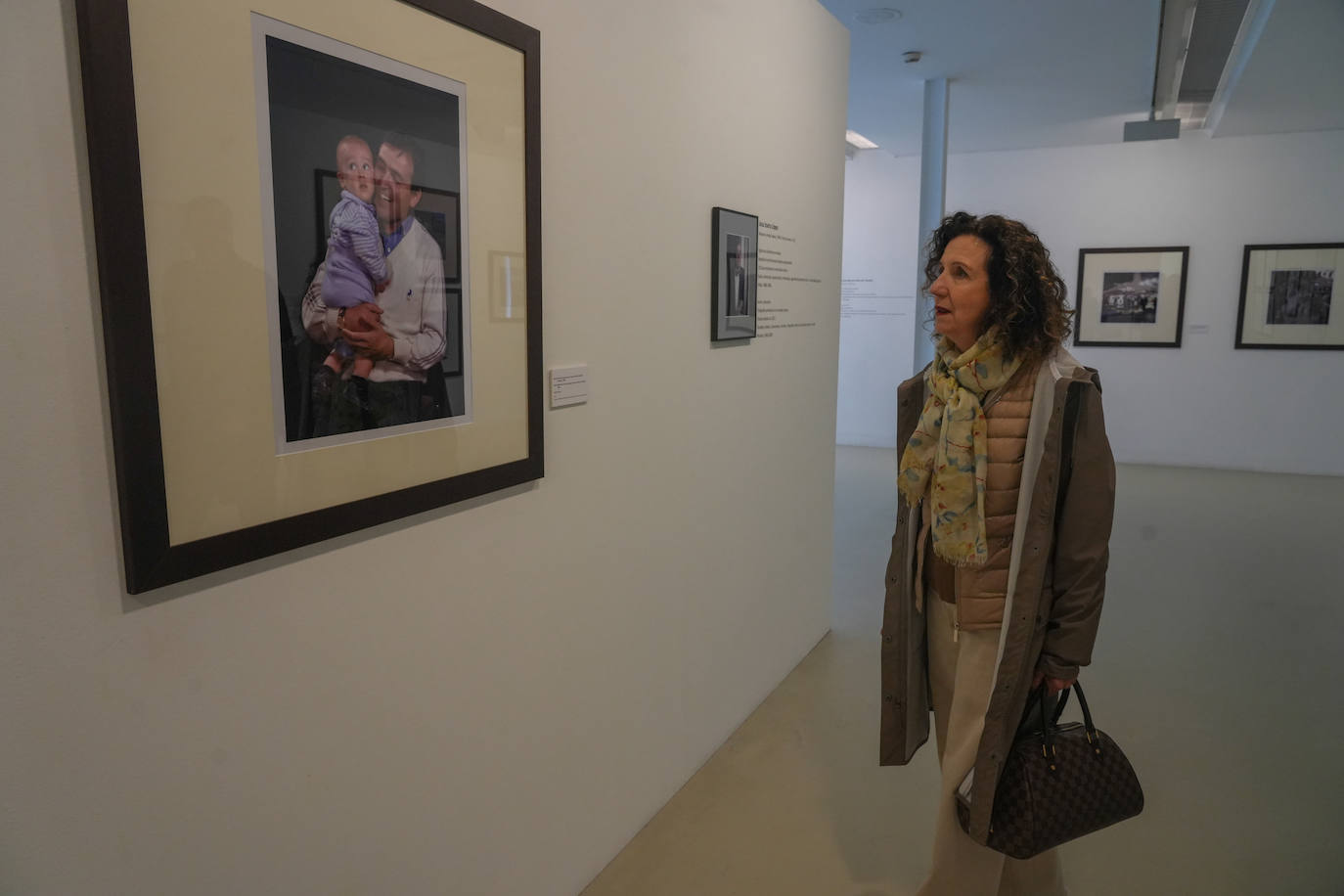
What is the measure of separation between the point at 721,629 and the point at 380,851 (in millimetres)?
1621

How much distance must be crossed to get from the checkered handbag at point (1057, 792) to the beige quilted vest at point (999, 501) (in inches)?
12.2

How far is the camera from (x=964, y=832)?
6.98 ft

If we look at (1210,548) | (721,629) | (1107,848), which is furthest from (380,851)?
(1210,548)

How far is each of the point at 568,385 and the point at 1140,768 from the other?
2594 mm

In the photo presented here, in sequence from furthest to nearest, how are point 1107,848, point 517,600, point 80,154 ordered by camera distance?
point 1107,848, point 517,600, point 80,154

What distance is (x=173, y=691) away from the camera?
126 centimetres

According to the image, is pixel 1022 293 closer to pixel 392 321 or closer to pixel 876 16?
pixel 392 321

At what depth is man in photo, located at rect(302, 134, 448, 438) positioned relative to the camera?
1.44 metres

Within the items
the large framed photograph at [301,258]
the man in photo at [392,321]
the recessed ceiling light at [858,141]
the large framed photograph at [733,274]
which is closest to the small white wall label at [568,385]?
the large framed photograph at [301,258]

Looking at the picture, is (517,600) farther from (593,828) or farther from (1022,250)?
(1022,250)

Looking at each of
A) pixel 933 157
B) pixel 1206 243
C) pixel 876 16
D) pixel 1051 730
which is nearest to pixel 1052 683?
pixel 1051 730

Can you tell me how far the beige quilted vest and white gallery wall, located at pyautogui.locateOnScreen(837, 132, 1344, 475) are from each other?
25.2 ft

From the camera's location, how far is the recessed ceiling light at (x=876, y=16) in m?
4.90

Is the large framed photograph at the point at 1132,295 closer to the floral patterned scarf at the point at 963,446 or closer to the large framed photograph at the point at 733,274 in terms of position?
the large framed photograph at the point at 733,274
